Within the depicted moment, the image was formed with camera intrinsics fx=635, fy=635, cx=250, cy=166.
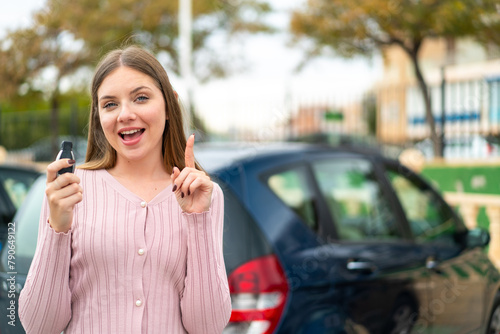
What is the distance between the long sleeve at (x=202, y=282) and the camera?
178 centimetres

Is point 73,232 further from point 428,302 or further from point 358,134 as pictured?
point 358,134

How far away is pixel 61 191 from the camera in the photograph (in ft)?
5.27

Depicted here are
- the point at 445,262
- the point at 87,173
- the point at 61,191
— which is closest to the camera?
the point at 61,191

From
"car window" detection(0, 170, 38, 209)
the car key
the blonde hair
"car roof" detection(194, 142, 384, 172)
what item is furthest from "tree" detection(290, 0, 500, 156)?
the car key

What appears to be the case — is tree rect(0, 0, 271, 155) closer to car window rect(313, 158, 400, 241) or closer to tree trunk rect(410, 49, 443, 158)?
tree trunk rect(410, 49, 443, 158)

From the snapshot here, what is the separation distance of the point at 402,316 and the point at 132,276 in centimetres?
225

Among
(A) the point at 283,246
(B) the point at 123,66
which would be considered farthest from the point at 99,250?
(A) the point at 283,246

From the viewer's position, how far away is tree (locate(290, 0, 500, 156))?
43.0 ft

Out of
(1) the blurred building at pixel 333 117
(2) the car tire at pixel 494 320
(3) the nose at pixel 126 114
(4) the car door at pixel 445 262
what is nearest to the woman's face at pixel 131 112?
(3) the nose at pixel 126 114

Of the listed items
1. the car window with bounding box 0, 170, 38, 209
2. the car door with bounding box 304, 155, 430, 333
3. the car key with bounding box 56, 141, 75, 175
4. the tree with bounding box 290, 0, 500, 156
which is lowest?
the car door with bounding box 304, 155, 430, 333

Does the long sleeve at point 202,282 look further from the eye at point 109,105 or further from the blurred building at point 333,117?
the blurred building at point 333,117

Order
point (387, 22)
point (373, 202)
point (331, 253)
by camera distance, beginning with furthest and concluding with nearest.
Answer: point (387, 22), point (373, 202), point (331, 253)

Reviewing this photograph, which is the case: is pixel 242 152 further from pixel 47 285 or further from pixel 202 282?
pixel 47 285

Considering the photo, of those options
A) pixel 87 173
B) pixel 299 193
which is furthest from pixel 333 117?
pixel 87 173
